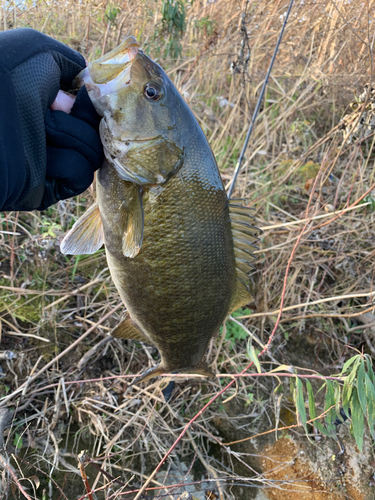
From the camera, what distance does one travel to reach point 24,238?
8.42ft

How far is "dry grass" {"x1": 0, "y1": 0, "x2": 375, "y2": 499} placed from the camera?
2.04 meters

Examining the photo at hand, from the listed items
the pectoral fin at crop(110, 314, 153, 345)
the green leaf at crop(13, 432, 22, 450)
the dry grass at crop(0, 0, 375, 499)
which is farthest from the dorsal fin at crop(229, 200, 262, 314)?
the green leaf at crop(13, 432, 22, 450)

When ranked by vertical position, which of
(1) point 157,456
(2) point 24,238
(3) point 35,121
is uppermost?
(3) point 35,121

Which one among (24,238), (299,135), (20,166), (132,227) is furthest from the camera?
(299,135)

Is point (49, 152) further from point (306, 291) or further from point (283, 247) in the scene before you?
point (306, 291)

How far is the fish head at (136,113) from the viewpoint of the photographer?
1.12 meters

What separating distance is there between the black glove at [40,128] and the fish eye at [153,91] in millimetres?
210

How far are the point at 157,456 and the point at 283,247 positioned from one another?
184 cm

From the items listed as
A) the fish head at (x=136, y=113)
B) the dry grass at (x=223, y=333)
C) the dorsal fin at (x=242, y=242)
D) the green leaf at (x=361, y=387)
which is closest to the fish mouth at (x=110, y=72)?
the fish head at (x=136, y=113)

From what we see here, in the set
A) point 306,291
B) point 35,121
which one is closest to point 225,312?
point 35,121

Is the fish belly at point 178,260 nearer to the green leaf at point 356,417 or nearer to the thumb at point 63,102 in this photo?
the thumb at point 63,102

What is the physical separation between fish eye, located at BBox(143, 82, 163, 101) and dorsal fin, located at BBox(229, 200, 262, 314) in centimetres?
54

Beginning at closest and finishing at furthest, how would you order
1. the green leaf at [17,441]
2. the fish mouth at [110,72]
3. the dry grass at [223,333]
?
the fish mouth at [110,72] → the green leaf at [17,441] → the dry grass at [223,333]

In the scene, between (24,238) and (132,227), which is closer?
(132,227)
